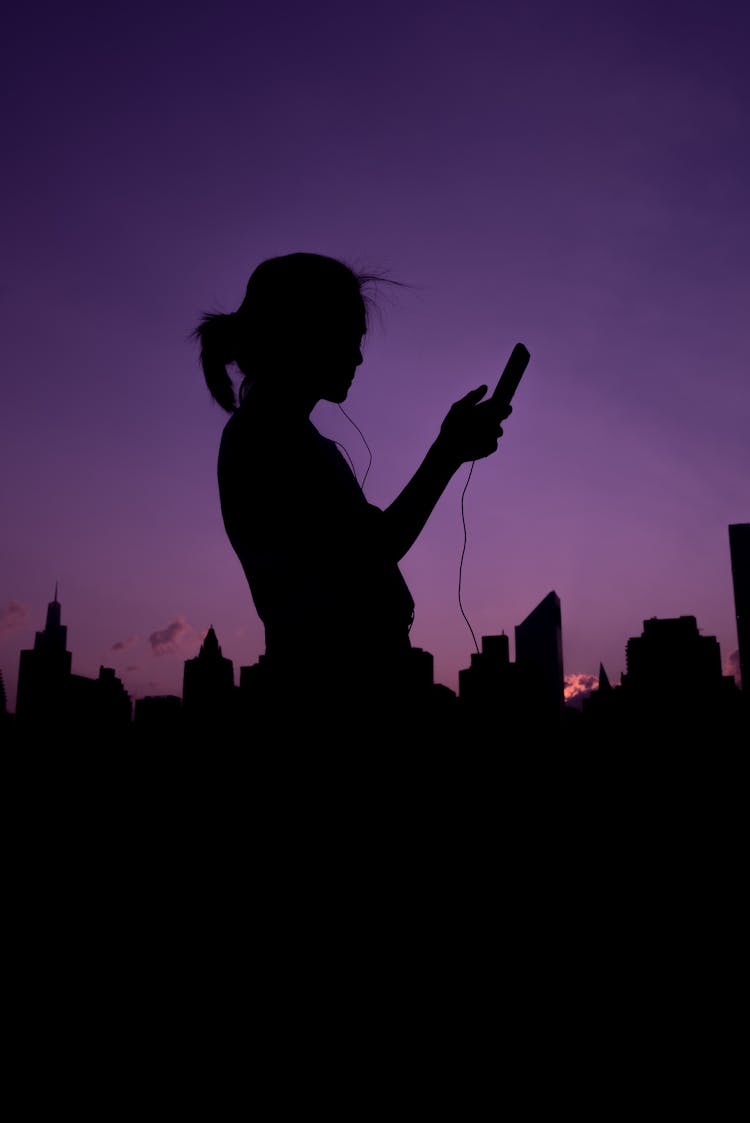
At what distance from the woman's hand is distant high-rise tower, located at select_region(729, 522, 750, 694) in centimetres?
10269

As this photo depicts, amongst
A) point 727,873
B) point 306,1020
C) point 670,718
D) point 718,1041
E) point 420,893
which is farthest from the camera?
point 670,718

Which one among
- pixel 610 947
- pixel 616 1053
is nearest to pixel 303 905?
pixel 616 1053

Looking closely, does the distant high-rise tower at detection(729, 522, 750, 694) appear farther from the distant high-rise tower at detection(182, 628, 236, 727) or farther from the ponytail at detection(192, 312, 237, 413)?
the ponytail at detection(192, 312, 237, 413)

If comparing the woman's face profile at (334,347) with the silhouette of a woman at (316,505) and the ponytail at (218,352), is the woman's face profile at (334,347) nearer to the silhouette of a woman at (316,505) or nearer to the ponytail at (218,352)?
the silhouette of a woman at (316,505)

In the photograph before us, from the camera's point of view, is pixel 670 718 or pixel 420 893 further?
pixel 670 718

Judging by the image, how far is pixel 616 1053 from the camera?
1.97 meters

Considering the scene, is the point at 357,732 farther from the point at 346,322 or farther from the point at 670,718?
the point at 670,718

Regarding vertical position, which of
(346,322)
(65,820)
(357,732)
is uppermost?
(346,322)

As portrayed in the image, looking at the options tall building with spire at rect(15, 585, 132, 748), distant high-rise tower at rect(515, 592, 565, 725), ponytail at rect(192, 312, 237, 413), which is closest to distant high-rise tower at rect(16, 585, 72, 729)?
tall building with spire at rect(15, 585, 132, 748)

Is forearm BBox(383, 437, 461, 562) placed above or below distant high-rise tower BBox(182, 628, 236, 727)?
below

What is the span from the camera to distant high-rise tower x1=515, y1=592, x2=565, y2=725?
53875 mm

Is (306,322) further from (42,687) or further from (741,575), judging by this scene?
(741,575)

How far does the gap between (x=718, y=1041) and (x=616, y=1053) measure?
1.49 ft

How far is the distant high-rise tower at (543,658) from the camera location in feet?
177
